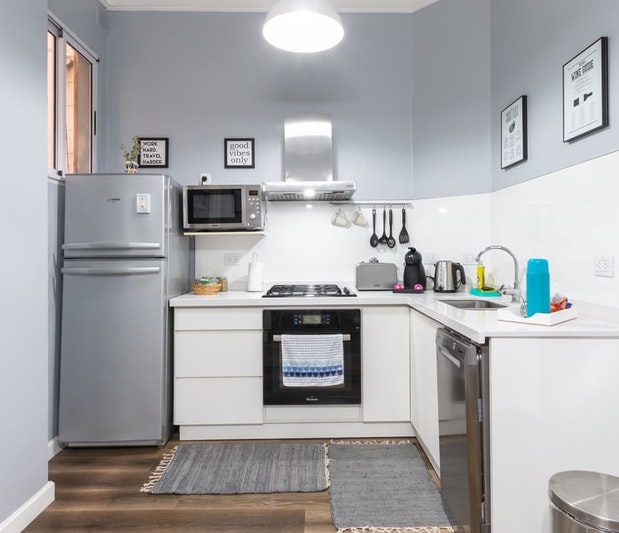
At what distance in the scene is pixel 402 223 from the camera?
3096mm

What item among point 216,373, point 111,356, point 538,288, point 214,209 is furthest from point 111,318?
point 538,288

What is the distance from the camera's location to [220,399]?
2461 millimetres

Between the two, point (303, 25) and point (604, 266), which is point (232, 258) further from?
point (604, 266)

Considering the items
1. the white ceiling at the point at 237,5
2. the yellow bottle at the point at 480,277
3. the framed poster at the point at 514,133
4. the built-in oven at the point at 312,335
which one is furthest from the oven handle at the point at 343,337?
the white ceiling at the point at 237,5

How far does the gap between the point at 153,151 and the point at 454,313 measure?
2504 millimetres

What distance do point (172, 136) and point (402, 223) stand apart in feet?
6.25

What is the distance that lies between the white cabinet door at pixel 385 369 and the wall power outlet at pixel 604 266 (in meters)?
1.05

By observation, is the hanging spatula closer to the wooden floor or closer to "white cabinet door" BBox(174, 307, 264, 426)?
"white cabinet door" BBox(174, 307, 264, 426)

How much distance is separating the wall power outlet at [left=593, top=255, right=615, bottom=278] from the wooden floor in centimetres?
154

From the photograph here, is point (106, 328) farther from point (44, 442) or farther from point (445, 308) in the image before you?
point (445, 308)

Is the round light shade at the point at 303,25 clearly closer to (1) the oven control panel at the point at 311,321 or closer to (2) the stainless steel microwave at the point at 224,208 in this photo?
(2) the stainless steel microwave at the point at 224,208

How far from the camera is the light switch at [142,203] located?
2393 mm

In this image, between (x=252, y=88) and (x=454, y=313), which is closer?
(x=454, y=313)

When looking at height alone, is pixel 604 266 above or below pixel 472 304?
above
